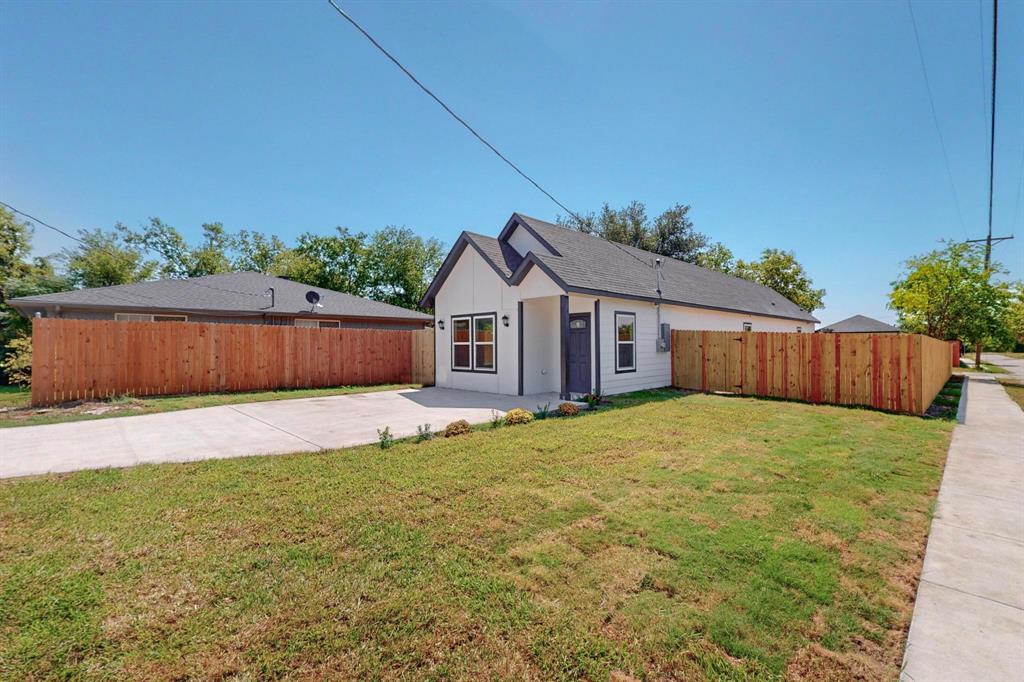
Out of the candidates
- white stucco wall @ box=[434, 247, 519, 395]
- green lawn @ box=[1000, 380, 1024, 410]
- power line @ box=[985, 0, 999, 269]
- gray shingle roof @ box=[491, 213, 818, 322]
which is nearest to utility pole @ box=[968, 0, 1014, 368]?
power line @ box=[985, 0, 999, 269]

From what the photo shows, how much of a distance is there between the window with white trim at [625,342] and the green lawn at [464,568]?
20.6 ft

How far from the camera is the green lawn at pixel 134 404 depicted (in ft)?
27.9

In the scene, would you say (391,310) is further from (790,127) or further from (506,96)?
(790,127)

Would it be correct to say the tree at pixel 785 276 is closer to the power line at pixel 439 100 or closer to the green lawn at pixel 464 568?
the power line at pixel 439 100

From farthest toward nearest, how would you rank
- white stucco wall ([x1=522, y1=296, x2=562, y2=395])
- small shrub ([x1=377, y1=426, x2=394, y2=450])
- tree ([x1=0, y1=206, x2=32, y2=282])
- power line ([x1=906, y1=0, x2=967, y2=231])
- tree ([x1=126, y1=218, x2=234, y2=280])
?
1. tree ([x1=126, y1=218, x2=234, y2=280])
2. tree ([x1=0, y1=206, x2=32, y2=282])
3. white stucco wall ([x1=522, y1=296, x2=562, y2=395])
4. power line ([x1=906, y1=0, x2=967, y2=231])
5. small shrub ([x1=377, y1=426, x2=394, y2=450])

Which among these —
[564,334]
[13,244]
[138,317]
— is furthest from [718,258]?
[13,244]

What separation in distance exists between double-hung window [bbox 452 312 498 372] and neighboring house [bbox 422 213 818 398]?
0.10 feet

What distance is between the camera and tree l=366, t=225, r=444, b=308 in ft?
118

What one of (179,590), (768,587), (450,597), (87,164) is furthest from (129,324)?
(768,587)

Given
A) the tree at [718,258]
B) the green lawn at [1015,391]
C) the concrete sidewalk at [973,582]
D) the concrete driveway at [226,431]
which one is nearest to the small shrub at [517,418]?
the concrete driveway at [226,431]

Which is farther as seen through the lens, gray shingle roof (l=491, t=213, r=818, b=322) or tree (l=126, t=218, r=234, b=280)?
tree (l=126, t=218, r=234, b=280)

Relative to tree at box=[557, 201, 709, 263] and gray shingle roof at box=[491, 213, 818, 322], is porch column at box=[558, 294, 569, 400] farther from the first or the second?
tree at box=[557, 201, 709, 263]

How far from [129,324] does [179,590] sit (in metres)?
12.1

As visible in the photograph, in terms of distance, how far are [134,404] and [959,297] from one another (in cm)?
3213
